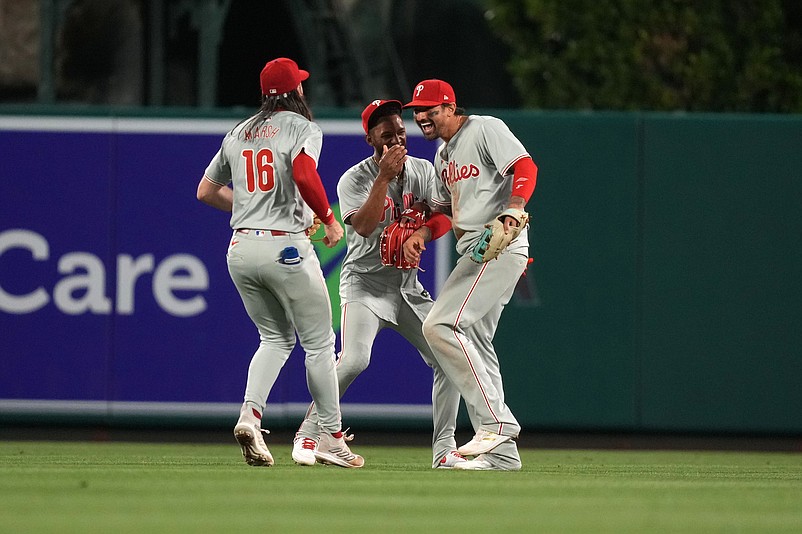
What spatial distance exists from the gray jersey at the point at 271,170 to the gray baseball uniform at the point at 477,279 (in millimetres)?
754

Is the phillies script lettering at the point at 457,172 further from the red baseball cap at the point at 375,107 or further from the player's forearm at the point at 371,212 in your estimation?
the red baseball cap at the point at 375,107

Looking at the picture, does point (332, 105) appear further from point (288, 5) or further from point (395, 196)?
point (395, 196)

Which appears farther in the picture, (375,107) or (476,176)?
(375,107)

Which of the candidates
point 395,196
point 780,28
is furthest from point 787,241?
point 780,28

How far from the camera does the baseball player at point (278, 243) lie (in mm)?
6727

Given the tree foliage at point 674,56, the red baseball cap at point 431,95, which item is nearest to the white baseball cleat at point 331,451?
the red baseball cap at point 431,95

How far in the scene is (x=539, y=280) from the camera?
1027 cm

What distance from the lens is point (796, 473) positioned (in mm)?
7668

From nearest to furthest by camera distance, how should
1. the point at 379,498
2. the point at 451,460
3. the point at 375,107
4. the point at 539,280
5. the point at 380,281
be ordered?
the point at 379,498, the point at 451,460, the point at 375,107, the point at 380,281, the point at 539,280

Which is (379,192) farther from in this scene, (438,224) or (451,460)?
(451,460)

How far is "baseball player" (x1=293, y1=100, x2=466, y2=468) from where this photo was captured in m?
7.29

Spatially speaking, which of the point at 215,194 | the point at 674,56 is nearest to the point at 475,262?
the point at 215,194

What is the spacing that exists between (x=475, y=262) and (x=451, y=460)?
1023 millimetres

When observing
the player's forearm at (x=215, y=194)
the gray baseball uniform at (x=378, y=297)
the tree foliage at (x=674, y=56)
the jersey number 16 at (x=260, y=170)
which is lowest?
the gray baseball uniform at (x=378, y=297)
